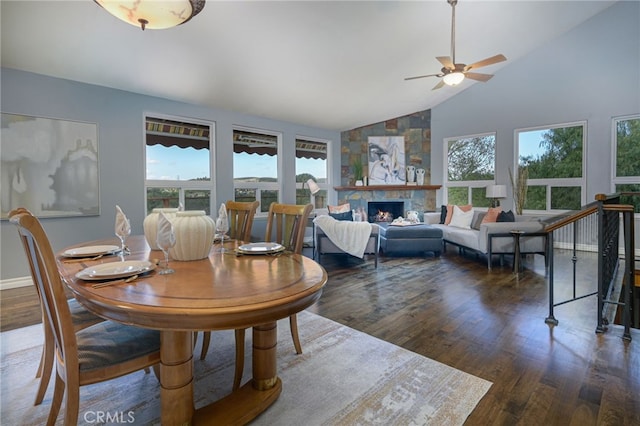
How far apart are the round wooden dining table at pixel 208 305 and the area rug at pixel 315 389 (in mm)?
206

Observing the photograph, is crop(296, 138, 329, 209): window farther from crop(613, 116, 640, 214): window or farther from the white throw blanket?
crop(613, 116, 640, 214): window

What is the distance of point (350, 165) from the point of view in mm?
7445

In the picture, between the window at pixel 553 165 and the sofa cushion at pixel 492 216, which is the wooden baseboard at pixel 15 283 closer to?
the sofa cushion at pixel 492 216

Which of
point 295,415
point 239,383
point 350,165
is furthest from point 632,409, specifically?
→ point 350,165

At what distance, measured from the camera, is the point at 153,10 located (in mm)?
1813

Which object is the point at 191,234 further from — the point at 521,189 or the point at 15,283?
the point at 521,189

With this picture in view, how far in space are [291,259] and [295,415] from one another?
29.1 inches

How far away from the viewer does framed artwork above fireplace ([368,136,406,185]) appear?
7.36 meters

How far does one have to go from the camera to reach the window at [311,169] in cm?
661

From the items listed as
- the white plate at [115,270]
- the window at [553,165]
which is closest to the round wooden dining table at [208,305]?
the white plate at [115,270]

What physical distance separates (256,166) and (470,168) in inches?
179

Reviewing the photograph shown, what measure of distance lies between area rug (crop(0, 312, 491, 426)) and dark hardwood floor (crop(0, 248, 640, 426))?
6.5 inches

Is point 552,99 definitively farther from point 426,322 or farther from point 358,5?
point 426,322

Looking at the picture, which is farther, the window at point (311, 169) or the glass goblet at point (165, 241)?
the window at point (311, 169)
